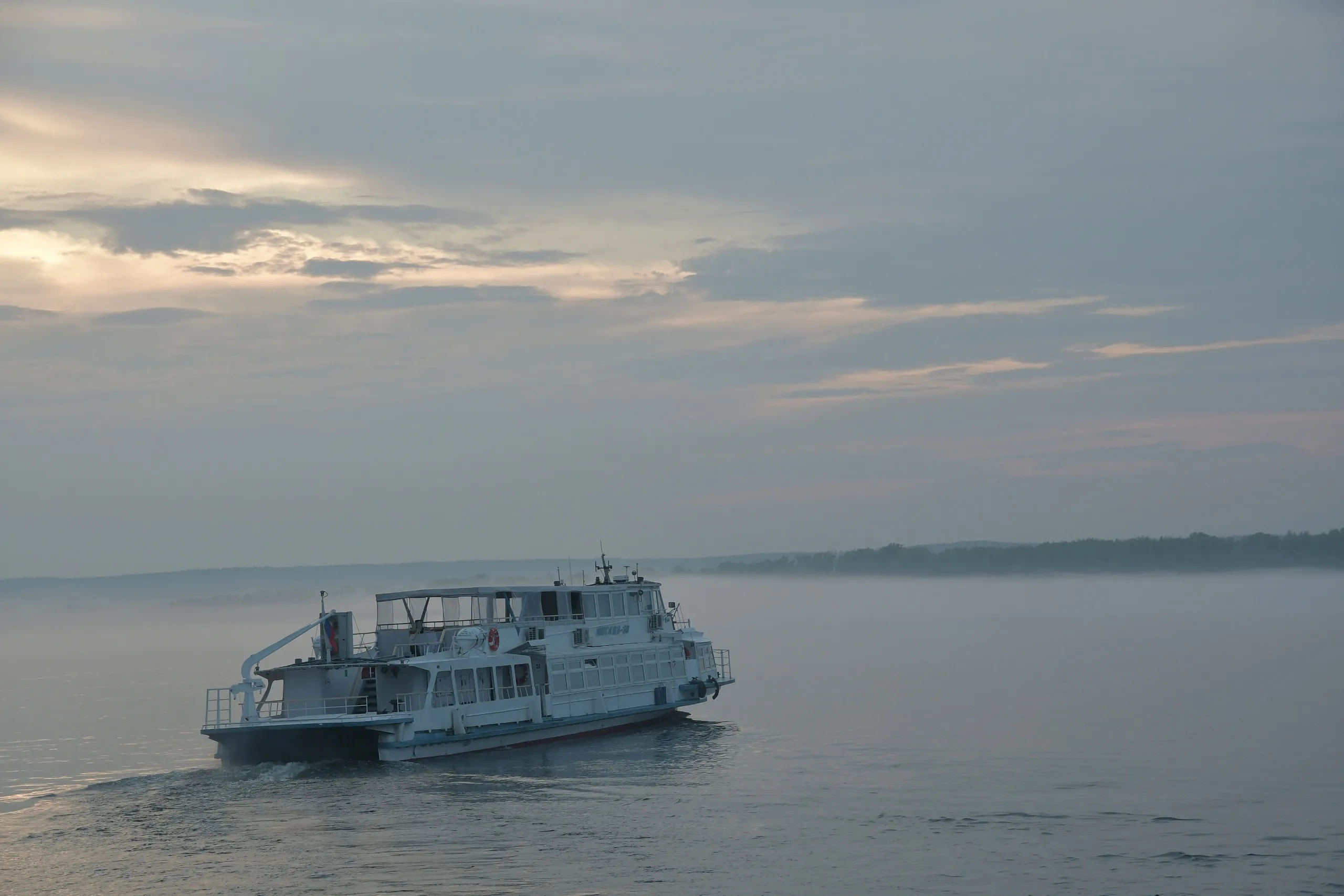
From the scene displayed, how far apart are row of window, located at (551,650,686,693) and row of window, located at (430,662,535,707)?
1323 mm

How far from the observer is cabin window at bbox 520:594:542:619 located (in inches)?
2222

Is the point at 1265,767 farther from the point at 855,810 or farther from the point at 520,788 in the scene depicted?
the point at 520,788

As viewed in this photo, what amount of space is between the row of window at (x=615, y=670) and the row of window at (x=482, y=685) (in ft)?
4.34

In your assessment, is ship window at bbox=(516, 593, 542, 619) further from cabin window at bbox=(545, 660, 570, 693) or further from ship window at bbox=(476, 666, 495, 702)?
ship window at bbox=(476, 666, 495, 702)

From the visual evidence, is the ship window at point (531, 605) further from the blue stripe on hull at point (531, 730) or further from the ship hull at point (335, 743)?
the ship hull at point (335, 743)

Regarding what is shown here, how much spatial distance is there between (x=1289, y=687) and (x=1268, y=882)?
45.5 meters

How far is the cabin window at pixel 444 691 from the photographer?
164ft

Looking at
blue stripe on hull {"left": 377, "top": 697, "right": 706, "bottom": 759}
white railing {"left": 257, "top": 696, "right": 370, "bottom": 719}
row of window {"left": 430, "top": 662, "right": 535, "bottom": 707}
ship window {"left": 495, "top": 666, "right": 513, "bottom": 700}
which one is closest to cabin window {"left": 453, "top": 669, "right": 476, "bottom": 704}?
row of window {"left": 430, "top": 662, "right": 535, "bottom": 707}

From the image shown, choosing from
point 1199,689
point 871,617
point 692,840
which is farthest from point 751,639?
point 692,840

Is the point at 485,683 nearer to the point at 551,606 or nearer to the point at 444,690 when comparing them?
the point at 444,690

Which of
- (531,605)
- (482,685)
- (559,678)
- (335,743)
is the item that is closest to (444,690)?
(482,685)

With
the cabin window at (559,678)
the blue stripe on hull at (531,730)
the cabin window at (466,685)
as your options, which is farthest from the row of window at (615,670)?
the cabin window at (466,685)

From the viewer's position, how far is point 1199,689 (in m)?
72.4

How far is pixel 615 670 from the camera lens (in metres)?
57.9
